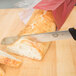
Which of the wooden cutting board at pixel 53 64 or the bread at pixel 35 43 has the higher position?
the bread at pixel 35 43

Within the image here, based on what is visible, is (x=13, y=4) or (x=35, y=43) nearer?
(x=35, y=43)

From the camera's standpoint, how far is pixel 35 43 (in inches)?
30.0

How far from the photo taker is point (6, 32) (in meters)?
0.93

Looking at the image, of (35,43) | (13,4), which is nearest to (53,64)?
(35,43)

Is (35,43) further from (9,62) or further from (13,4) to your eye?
(13,4)

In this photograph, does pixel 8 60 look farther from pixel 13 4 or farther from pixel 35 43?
pixel 13 4

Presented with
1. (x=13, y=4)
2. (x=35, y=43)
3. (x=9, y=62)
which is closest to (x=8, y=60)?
(x=9, y=62)

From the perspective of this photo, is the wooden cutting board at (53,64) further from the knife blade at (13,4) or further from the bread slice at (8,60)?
the knife blade at (13,4)

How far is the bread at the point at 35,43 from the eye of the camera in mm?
756

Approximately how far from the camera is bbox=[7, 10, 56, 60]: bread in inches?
29.8

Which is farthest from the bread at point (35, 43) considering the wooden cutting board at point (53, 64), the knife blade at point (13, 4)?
the knife blade at point (13, 4)

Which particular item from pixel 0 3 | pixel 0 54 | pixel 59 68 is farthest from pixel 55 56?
pixel 0 3

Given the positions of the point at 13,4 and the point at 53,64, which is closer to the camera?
the point at 53,64

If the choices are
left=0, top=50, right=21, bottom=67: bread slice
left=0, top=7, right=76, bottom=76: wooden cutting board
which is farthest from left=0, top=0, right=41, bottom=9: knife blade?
left=0, top=50, right=21, bottom=67: bread slice
